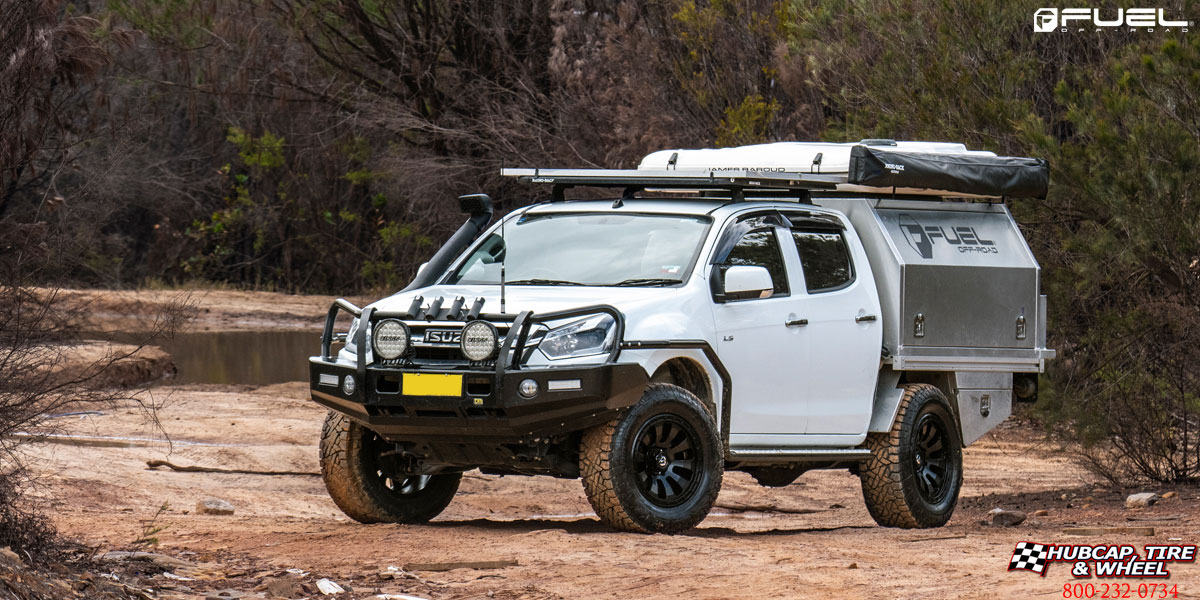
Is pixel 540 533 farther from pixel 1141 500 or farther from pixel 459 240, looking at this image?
pixel 1141 500

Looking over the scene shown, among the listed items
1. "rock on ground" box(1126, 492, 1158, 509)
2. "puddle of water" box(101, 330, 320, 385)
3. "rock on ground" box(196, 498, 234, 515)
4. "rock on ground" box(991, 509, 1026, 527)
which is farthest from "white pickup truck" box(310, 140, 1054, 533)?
"puddle of water" box(101, 330, 320, 385)

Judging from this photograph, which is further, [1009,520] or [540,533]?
[1009,520]

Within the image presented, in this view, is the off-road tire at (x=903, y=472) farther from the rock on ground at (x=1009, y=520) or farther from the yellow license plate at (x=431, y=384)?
the yellow license plate at (x=431, y=384)

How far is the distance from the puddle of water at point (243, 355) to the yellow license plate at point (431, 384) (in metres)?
13.0

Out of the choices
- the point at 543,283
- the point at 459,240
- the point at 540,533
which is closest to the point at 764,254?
the point at 543,283

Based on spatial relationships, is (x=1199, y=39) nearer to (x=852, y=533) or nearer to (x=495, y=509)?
(x=852, y=533)

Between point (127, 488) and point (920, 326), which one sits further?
point (127, 488)

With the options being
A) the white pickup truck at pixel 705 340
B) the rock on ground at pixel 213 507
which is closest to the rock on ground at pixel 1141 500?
the white pickup truck at pixel 705 340

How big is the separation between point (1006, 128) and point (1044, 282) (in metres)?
1.33

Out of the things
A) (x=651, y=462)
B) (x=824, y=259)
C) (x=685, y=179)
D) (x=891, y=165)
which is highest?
(x=891, y=165)

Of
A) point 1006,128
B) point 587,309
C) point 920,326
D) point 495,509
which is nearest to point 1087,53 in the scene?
point 1006,128

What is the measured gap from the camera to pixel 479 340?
8430 mm

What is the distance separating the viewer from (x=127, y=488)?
11.5 m

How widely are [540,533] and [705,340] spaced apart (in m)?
1.37
